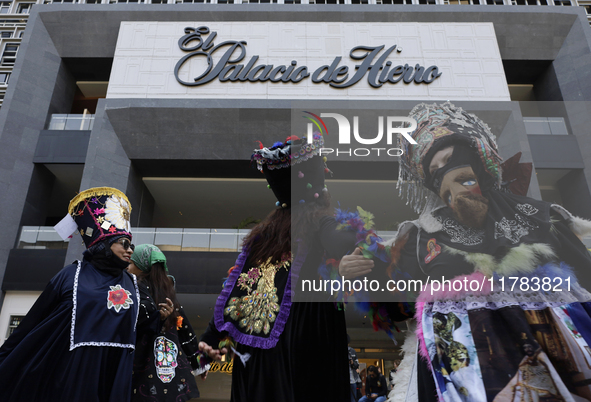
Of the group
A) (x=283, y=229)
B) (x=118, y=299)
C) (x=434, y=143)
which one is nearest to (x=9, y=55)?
(x=118, y=299)

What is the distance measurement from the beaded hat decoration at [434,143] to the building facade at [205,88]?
8774 millimetres


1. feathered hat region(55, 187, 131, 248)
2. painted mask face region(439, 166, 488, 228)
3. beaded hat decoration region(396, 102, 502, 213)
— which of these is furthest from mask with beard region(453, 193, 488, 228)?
feathered hat region(55, 187, 131, 248)

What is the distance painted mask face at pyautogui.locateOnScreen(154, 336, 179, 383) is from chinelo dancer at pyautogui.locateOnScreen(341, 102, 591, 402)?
196cm

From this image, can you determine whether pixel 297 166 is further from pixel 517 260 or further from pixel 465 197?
pixel 517 260

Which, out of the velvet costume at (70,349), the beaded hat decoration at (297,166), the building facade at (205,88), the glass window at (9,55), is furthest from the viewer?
the glass window at (9,55)

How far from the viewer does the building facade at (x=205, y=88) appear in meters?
10.8

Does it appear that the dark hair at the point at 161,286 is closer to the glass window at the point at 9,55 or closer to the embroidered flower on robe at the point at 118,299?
the embroidered flower on robe at the point at 118,299

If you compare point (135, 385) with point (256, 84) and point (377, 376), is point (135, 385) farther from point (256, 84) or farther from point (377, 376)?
point (256, 84)

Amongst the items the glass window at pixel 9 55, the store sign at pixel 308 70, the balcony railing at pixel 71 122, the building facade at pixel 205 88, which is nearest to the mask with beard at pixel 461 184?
the building facade at pixel 205 88

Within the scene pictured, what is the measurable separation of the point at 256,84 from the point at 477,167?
10678 millimetres

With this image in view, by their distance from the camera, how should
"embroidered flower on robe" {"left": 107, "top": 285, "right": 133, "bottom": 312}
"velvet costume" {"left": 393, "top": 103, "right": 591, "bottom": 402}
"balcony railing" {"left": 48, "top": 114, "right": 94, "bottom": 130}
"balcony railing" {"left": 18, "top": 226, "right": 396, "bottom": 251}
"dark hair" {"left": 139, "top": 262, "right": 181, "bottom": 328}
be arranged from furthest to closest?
"balcony railing" {"left": 48, "top": 114, "right": 94, "bottom": 130} → "balcony railing" {"left": 18, "top": 226, "right": 396, "bottom": 251} → "dark hair" {"left": 139, "top": 262, "right": 181, "bottom": 328} → "embroidered flower on robe" {"left": 107, "top": 285, "right": 133, "bottom": 312} → "velvet costume" {"left": 393, "top": 103, "right": 591, "bottom": 402}

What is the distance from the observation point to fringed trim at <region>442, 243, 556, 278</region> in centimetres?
165

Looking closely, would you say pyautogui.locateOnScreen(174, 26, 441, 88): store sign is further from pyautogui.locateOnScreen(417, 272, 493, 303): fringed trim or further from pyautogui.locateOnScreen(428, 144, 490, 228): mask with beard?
pyautogui.locateOnScreen(417, 272, 493, 303): fringed trim

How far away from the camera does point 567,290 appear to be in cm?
164
